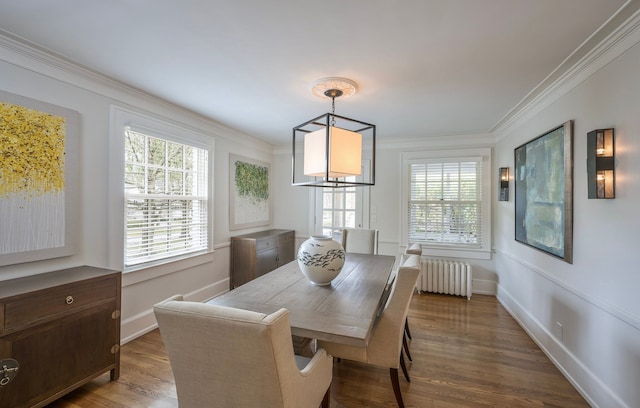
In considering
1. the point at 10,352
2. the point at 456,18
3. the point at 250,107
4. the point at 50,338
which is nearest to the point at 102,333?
the point at 50,338

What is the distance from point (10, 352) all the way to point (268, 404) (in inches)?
63.1

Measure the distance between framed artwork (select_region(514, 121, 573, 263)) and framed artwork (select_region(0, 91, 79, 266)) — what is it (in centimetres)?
392

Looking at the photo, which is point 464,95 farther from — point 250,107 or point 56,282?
point 56,282

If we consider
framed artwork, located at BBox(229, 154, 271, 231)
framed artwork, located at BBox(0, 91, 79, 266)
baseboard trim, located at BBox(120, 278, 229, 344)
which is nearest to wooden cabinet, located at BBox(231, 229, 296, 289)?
framed artwork, located at BBox(229, 154, 271, 231)

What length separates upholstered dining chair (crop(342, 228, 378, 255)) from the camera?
145 inches

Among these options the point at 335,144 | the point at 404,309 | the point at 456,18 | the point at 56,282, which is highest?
the point at 456,18

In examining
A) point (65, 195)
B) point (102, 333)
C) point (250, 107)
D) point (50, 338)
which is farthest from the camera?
point (250, 107)

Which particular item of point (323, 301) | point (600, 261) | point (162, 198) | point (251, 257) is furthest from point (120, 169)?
point (600, 261)

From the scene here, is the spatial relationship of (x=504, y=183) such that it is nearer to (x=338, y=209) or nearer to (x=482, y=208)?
(x=482, y=208)

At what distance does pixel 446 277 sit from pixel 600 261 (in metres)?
2.26

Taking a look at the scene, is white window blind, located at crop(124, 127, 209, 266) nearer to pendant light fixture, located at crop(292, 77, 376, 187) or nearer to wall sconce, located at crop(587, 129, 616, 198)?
pendant light fixture, located at crop(292, 77, 376, 187)

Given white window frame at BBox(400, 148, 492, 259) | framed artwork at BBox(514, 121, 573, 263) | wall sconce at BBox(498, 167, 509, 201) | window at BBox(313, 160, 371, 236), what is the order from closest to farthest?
framed artwork at BBox(514, 121, 573, 263), wall sconce at BBox(498, 167, 509, 201), white window frame at BBox(400, 148, 492, 259), window at BBox(313, 160, 371, 236)

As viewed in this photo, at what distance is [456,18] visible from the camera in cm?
154

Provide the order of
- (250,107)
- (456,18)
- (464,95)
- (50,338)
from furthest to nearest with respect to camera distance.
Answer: (250,107) → (464,95) → (50,338) → (456,18)
